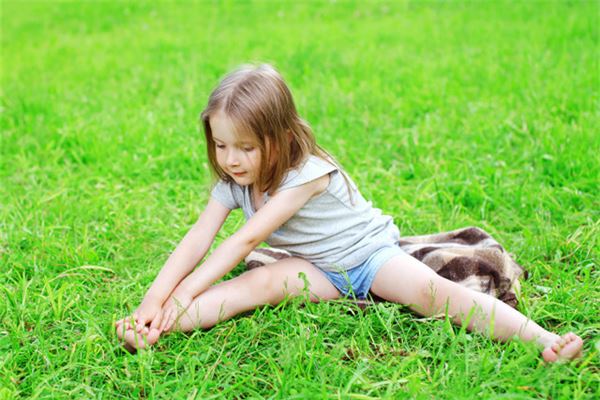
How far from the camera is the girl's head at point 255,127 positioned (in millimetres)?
2178

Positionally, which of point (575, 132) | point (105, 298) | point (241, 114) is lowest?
point (105, 298)

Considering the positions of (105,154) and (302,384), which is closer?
(302,384)

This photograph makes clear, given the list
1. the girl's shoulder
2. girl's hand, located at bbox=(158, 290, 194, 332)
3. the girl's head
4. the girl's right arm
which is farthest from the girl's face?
girl's hand, located at bbox=(158, 290, 194, 332)

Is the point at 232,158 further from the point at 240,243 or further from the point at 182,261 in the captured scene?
the point at 182,261

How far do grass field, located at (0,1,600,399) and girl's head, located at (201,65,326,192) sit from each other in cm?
45

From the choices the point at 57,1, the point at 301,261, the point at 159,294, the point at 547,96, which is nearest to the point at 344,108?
the point at 547,96

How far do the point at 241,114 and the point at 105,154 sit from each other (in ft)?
6.04

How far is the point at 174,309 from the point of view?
7.38 ft

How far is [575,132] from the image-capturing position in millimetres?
3500

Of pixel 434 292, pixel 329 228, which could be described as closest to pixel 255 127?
pixel 329 228

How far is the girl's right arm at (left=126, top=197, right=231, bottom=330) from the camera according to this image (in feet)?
7.37

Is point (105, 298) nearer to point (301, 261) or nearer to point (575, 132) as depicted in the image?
point (301, 261)

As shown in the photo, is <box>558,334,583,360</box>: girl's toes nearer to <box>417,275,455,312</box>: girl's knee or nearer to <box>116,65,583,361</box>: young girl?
<box>116,65,583,361</box>: young girl

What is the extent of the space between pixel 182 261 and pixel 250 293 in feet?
0.85
